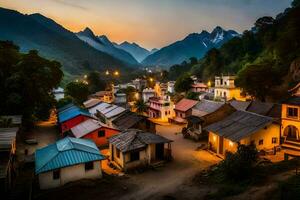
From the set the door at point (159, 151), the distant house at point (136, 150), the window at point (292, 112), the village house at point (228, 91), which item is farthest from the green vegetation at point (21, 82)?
the village house at point (228, 91)

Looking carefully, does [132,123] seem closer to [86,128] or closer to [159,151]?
[86,128]

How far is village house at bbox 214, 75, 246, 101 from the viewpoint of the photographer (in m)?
76.0

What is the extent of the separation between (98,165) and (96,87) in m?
101

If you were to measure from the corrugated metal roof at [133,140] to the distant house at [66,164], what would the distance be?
3.75m

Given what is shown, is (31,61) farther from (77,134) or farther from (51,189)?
(51,189)

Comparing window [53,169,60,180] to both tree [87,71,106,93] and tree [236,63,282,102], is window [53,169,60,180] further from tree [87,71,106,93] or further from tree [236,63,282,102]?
tree [87,71,106,93]

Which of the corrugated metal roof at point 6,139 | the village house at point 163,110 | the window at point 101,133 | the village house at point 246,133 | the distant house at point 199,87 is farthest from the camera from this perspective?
the distant house at point 199,87

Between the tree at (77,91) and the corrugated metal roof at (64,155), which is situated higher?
the tree at (77,91)

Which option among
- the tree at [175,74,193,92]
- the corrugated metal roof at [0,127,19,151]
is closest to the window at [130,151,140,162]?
the corrugated metal roof at [0,127,19,151]

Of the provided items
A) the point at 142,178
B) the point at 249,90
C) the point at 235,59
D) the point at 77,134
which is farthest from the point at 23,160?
the point at 235,59

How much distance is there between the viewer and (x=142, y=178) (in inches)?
1090

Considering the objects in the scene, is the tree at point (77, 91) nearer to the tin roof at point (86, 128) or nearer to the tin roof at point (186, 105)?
the tin roof at point (186, 105)

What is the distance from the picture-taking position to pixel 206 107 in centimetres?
5244

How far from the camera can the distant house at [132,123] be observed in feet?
151
